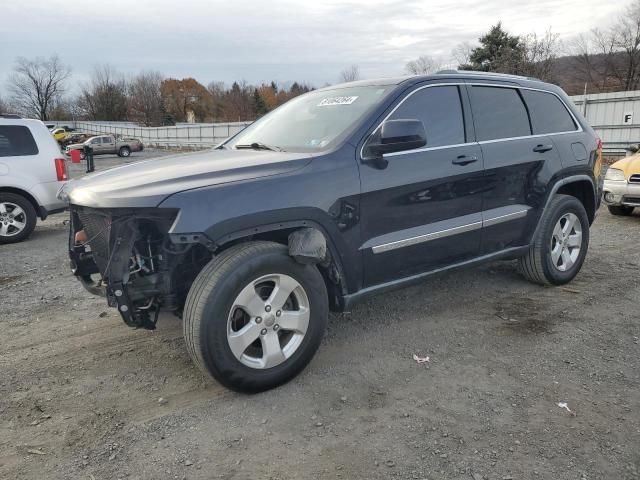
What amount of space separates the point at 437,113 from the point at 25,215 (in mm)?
6564

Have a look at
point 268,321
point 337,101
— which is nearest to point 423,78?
point 337,101

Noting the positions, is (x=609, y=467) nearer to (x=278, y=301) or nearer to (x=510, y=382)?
(x=510, y=382)

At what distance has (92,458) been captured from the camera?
2.50 meters

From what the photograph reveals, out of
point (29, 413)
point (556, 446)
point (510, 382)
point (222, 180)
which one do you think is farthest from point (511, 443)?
point (29, 413)

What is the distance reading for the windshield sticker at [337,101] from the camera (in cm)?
375

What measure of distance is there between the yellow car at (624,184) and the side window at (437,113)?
550cm

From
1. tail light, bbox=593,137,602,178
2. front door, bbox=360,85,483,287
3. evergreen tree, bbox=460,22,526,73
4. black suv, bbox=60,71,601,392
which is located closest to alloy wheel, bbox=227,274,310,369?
black suv, bbox=60,71,601,392

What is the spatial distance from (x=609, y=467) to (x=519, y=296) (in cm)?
238

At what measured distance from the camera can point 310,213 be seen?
10.0ft

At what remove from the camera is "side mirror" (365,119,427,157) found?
125 inches

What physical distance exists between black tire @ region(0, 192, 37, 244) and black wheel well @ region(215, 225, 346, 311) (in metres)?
5.93

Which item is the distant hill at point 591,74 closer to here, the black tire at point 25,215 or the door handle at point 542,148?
the door handle at point 542,148

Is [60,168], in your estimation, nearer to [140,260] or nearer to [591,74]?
[140,260]

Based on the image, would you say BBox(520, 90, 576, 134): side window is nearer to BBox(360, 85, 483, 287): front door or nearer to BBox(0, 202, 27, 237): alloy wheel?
BBox(360, 85, 483, 287): front door
